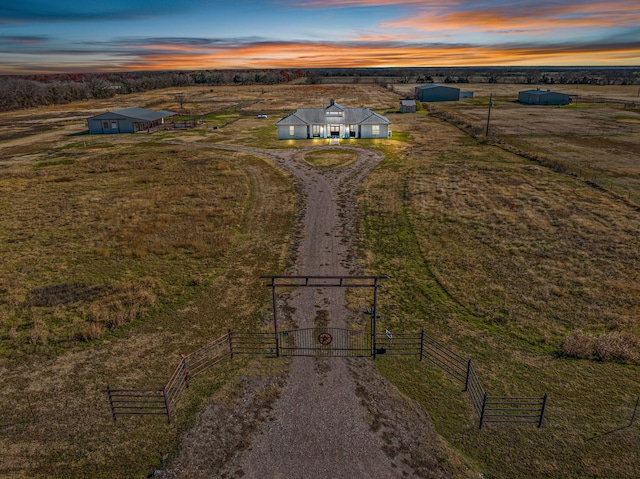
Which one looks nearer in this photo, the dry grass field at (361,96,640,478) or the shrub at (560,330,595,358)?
the dry grass field at (361,96,640,478)

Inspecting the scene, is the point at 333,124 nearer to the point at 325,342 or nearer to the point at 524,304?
the point at 524,304

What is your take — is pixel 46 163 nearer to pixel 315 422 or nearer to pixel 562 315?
pixel 315 422

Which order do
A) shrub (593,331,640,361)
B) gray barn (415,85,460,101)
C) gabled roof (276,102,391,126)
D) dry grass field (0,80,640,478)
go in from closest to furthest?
dry grass field (0,80,640,478) < shrub (593,331,640,361) < gabled roof (276,102,391,126) < gray barn (415,85,460,101)

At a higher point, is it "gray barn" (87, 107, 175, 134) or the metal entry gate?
"gray barn" (87, 107, 175, 134)

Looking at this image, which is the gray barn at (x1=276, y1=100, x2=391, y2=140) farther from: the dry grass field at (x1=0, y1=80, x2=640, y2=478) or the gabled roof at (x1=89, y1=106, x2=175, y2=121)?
the gabled roof at (x1=89, y1=106, x2=175, y2=121)

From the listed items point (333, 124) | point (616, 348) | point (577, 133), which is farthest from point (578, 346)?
point (577, 133)

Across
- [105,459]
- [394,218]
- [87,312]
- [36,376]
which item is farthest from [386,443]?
[394,218]

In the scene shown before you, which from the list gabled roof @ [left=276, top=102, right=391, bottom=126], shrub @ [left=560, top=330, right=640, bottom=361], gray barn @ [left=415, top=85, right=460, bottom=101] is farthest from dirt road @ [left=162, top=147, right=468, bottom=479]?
gray barn @ [left=415, top=85, right=460, bottom=101]
